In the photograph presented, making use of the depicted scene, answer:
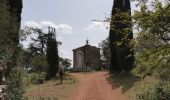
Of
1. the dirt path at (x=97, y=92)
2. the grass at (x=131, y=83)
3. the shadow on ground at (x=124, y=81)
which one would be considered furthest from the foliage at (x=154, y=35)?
the shadow on ground at (x=124, y=81)

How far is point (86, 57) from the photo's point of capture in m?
70.2

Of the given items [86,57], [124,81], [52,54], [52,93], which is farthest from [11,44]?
[86,57]

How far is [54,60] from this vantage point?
50500mm

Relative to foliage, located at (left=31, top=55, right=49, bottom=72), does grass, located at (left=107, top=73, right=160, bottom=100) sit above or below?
below

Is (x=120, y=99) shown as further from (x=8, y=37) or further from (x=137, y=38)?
(x=137, y=38)

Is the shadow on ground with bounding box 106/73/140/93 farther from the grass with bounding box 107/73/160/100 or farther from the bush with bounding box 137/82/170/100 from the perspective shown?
the bush with bounding box 137/82/170/100

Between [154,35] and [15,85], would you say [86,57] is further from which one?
[154,35]

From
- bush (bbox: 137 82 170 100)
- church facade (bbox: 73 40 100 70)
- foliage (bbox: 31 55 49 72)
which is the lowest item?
bush (bbox: 137 82 170 100)

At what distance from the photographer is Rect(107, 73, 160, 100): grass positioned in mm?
30281

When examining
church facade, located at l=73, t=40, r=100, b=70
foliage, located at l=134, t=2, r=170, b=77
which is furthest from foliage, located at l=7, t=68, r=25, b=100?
church facade, located at l=73, t=40, r=100, b=70

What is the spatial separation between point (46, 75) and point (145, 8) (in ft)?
106

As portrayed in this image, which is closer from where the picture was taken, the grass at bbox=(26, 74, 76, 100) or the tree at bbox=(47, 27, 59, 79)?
the grass at bbox=(26, 74, 76, 100)

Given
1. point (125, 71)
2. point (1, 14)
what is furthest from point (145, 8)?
point (125, 71)

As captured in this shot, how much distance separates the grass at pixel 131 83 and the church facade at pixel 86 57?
1050 inches
